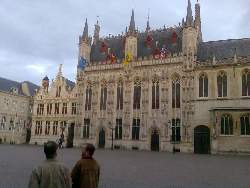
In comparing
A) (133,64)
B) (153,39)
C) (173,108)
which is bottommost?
(173,108)

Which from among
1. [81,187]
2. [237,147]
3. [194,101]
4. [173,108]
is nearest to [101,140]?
[173,108]

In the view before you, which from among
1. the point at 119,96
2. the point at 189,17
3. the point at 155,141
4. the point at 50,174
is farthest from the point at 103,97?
the point at 50,174

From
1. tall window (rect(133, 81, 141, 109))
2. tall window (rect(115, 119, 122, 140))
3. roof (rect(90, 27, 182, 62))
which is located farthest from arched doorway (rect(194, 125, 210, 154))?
roof (rect(90, 27, 182, 62))

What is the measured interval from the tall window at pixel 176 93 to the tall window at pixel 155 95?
222cm

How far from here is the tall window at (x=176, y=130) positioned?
140 feet

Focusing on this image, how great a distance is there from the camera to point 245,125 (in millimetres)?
38969

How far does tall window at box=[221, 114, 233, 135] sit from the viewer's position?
3961 cm

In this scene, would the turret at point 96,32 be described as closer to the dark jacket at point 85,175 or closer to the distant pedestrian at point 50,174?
the dark jacket at point 85,175

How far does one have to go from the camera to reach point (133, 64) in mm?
47938

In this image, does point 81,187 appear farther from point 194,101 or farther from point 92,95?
point 92,95

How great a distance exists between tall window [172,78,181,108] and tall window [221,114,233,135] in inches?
247

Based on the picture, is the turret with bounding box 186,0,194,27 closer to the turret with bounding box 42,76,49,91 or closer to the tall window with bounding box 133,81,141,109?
the tall window with bounding box 133,81,141,109

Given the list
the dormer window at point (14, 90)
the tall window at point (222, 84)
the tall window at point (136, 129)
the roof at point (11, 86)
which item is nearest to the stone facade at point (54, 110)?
the dormer window at point (14, 90)

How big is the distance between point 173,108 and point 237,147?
32.0 ft
